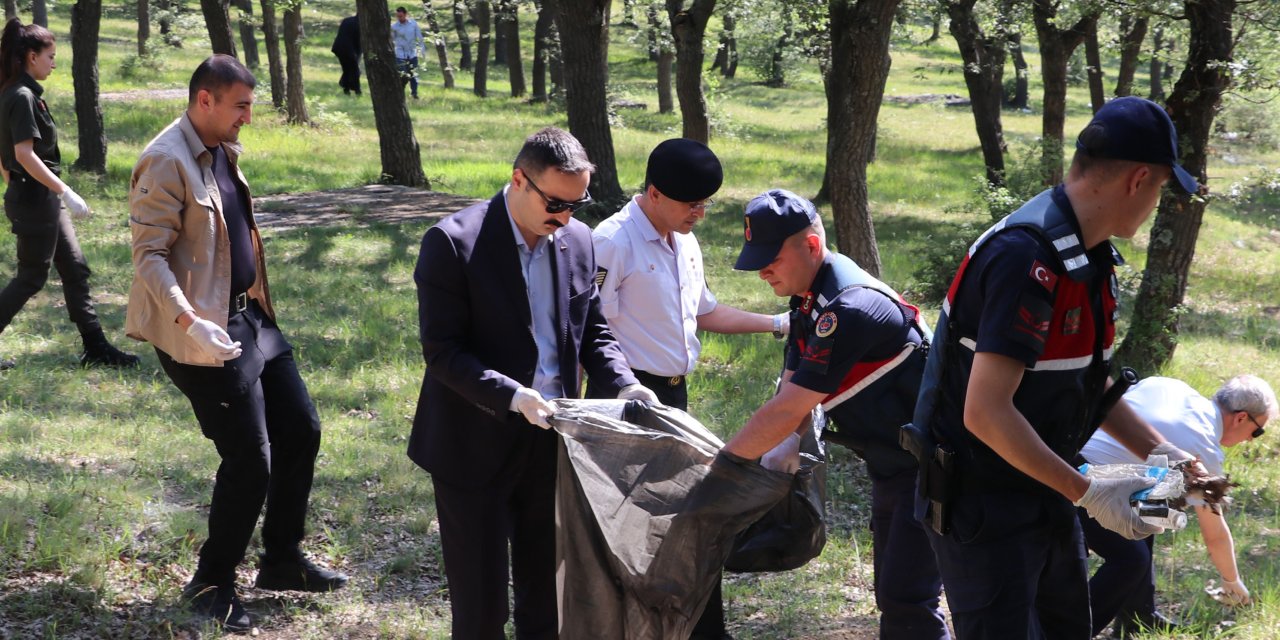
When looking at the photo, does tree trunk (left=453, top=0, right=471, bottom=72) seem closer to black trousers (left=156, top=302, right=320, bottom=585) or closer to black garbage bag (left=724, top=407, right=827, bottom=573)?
black trousers (left=156, top=302, right=320, bottom=585)

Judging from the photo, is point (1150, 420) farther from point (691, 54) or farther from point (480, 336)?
point (691, 54)

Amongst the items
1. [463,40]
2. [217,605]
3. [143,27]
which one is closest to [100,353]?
[217,605]

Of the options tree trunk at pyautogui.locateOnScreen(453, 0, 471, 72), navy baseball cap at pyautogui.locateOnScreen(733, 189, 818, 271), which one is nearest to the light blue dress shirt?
navy baseball cap at pyautogui.locateOnScreen(733, 189, 818, 271)

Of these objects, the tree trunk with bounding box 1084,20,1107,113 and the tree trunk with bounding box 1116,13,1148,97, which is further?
the tree trunk with bounding box 1084,20,1107,113

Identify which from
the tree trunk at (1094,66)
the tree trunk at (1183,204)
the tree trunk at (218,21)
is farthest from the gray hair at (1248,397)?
the tree trunk at (1094,66)

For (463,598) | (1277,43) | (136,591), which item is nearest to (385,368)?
(136,591)

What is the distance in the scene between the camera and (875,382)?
354 centimetres

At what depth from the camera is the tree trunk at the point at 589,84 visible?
1220 cm

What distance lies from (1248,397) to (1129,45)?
10559 millimetres

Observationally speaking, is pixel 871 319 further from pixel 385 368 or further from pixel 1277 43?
pixel 1277 43

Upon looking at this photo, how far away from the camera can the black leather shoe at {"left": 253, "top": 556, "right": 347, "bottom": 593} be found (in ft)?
15.2

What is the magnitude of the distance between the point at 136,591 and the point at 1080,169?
3803 millimetres

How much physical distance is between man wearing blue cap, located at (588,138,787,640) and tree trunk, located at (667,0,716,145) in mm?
9396

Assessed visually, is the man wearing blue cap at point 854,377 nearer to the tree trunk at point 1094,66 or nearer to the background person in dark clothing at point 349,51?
the tree trunk at point 1094,66
